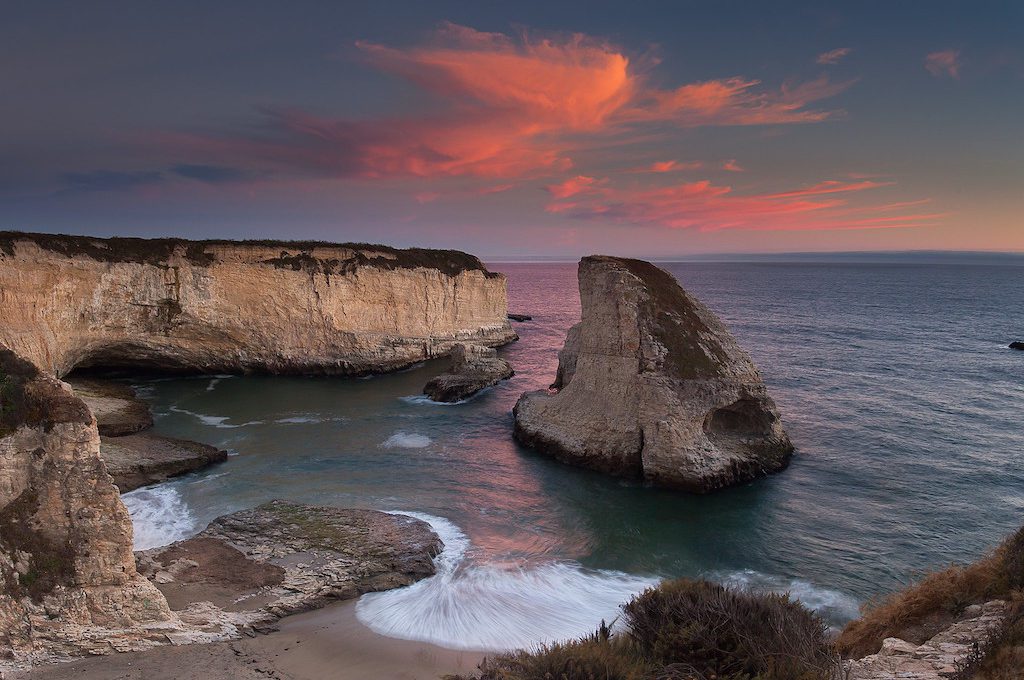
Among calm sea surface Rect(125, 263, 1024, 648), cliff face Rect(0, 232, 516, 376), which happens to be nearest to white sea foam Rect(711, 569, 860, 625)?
calm sea surface Rect(125, 263, 1024, 648)

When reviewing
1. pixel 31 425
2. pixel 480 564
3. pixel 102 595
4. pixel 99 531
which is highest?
pixel 31 425

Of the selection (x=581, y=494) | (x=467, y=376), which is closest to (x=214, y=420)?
(x=467, y=376)

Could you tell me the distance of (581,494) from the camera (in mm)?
19922

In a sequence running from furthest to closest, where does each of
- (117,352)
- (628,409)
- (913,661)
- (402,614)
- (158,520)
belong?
(117,352), (628,409), (158,520), (402,614), (913,661)

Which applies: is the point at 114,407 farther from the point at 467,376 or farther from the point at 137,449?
the point at 467,376

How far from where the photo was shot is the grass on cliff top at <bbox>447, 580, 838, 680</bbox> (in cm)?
702

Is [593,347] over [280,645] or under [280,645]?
over

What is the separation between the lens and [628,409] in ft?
70.8

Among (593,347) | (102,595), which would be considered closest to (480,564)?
(102,595)

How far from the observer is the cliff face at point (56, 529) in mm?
9344

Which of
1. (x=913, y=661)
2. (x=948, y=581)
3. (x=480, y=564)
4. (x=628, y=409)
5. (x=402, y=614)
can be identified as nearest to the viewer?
(x=913, y=661)

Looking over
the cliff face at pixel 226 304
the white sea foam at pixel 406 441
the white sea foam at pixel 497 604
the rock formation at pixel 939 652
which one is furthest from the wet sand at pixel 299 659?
the cliff face at pixel 226 304

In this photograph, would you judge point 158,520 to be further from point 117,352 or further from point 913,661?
point 117,352

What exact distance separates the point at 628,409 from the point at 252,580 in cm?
1367
